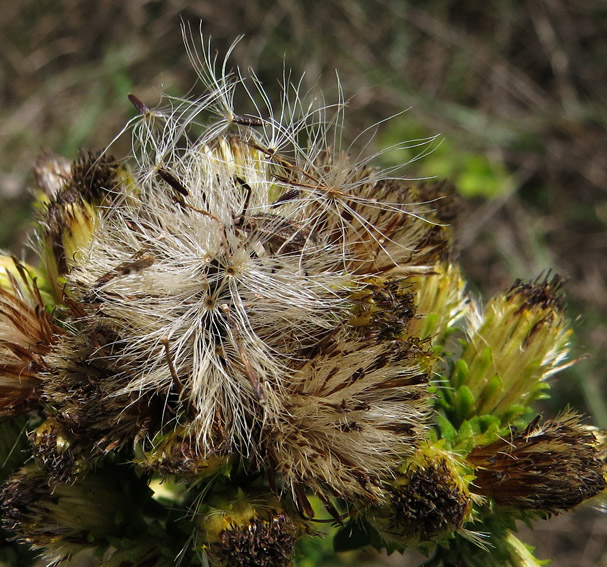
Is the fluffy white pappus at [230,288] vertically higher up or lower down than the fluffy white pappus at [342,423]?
higher up

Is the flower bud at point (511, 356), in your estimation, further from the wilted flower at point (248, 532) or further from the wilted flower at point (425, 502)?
the wilted flower at point (248, 532)

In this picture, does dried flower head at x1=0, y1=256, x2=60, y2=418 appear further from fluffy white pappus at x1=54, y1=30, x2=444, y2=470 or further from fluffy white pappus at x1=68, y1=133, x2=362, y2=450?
fluffy white pappus at x1=68, y1=133, x2=362, y2=450

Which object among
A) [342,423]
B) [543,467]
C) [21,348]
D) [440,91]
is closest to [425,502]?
[342,423]

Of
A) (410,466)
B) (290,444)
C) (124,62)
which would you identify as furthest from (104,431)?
(124,62)

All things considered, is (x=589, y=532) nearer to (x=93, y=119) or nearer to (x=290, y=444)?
(x=290, y=444)

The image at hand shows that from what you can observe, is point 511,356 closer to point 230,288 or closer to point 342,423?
point 342,423

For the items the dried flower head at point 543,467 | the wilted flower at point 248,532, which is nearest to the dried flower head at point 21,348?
the wilted flower at point 248,532

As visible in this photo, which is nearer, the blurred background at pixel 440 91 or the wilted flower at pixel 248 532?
the wilted flower at pixel 248 532

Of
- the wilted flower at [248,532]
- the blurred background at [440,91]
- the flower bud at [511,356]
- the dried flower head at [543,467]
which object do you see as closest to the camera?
the wilted flower at [248,532]

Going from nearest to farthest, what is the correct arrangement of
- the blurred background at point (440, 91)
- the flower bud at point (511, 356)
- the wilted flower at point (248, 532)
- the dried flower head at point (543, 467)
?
the wilted flower at point (248, 532)
the dried flower head at point (543, 467)
the flower bud at point (511, 356)
the blurred background at point (440, 91)

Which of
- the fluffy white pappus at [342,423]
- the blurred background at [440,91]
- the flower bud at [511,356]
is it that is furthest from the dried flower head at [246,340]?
the blurred background at [440,91]
